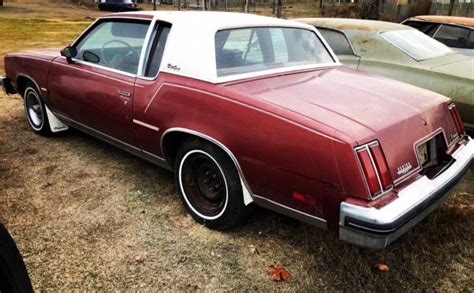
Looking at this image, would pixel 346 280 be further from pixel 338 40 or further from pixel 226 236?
pixel 338 40

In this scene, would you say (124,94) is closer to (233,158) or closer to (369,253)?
(233,158)

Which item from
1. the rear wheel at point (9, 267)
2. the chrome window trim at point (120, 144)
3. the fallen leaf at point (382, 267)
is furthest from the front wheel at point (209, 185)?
the rear wheel at point (9, 267)

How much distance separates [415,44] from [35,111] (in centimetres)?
466

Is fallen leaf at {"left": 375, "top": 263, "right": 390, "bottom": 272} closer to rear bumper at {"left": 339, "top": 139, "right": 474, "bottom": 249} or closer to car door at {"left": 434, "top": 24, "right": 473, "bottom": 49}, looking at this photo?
rear bumper at {"left": 339, "top": 139, "right": 474, "bottom": 249}

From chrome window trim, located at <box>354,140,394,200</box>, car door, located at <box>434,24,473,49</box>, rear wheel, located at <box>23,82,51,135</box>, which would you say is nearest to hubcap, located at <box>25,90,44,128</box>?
rear wheel, located at <box>23,82,51,135</box>

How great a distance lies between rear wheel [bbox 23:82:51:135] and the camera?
4.90m

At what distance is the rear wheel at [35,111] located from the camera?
490 centimetres

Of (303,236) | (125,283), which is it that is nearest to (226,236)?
(303,236)

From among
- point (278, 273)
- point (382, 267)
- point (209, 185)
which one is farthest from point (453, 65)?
point (278, 273)

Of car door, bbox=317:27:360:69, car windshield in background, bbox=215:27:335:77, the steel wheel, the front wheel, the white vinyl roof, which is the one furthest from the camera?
car door, bbox=317:27:360:69

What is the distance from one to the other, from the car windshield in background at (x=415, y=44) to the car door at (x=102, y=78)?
10.2ft

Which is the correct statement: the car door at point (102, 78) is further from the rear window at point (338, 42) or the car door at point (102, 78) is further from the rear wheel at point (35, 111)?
the rear window at point (338, 42)

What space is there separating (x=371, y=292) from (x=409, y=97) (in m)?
1.38

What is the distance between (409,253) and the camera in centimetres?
300
